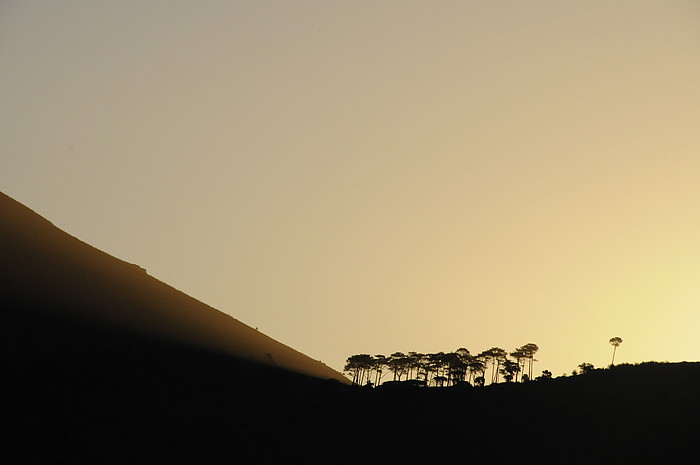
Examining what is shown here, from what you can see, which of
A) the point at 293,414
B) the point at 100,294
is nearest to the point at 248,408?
the point at 293,414

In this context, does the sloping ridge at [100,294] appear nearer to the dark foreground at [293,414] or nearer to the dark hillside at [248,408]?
the dark hillside at [248,408]

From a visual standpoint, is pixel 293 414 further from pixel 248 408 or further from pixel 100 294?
pixel 100 294

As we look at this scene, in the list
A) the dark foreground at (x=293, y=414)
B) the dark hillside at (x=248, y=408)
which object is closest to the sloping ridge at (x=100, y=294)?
the dark hillside at (x=248, y=408)

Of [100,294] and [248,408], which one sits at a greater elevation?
[100,294]

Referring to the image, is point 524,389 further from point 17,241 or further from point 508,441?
point 17,241

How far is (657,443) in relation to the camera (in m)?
61.5

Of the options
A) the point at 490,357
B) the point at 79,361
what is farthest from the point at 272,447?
the point at 490,357

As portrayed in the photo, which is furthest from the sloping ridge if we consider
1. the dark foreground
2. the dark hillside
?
the dark foreground

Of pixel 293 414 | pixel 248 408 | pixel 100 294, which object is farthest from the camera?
pixel 100 294

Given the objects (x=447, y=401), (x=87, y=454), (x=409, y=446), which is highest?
(x=447, y=401)

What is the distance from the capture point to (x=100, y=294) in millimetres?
112125

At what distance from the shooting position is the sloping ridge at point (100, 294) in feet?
325

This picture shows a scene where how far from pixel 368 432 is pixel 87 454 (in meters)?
26.0

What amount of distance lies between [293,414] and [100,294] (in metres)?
51.7
